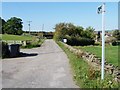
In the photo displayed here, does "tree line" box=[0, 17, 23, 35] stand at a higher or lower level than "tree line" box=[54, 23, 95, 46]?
higher

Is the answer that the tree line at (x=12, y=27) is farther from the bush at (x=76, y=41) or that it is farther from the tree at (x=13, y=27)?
the bush at (x=76, y=41)

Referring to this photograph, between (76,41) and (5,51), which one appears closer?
(5,51)

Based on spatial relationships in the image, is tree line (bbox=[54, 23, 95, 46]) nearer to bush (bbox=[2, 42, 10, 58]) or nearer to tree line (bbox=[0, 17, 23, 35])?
bush (bbox=[2, 42, 10, 58])

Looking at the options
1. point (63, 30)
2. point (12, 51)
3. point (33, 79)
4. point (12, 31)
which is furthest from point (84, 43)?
point (12, 31)

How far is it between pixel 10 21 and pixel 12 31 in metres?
6.34

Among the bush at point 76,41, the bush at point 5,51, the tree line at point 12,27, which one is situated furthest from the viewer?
the tree line at point 12,27

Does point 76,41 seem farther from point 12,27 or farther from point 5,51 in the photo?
point 12,27

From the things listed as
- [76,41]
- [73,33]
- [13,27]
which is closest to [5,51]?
[76,41]

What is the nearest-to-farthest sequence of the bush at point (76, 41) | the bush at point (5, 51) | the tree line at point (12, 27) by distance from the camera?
1. the bush at point (5, 51)
2. the bush at point (76, 41)
3. the tree line at point (12, 27)

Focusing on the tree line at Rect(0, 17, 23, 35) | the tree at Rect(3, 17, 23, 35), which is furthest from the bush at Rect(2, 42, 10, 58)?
the tree at Rect(3, 17, 23, 35)

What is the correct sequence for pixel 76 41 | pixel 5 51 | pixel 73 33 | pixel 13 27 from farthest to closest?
1. pixel 13 27
2. pixel 73 33
3. pixel 76 41
4. pixel 5 51

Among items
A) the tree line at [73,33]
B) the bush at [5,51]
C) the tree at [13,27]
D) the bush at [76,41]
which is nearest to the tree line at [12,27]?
the tree at [13,27]

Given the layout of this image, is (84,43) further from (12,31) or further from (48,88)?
(12,31)

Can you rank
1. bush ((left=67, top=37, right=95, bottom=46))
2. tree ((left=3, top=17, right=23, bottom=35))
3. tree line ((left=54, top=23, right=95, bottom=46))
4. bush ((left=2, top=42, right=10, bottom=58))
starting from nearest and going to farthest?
1. bush ((left=2, top=42, right=10, bottom=58))
2. bush ((left=67, top=37, right=95, bottom=46))
3. tree line ((left=54, top=23, right=95, bottom=46))
4. tree ((left=3, top=17, right=23, bottom=35))
